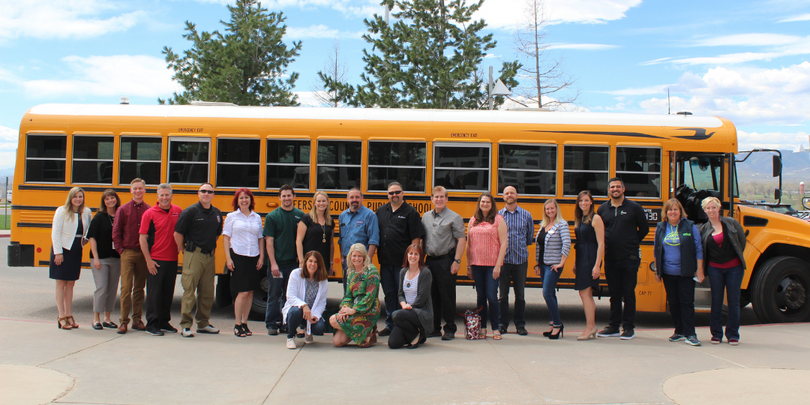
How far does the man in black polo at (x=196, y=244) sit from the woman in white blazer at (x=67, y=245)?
1353 mm

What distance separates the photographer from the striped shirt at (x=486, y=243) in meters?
7.25

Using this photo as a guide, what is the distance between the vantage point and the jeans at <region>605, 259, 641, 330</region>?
7371 millimetres

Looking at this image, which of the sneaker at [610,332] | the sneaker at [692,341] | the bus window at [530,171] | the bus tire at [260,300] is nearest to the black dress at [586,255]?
the sneaker at [610,332]

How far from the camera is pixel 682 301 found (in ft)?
24.1

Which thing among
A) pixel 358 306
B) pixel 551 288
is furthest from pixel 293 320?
pixel 551 288

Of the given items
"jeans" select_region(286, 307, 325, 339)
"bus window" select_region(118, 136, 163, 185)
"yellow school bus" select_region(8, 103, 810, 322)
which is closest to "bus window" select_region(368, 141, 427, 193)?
"yellow school bus" select_region(8, 103, 810, 322)

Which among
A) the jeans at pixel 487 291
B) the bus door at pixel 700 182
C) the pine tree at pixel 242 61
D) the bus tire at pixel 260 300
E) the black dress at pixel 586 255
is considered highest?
the pine tree at pixel 242 61

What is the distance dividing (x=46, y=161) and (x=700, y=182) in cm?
936

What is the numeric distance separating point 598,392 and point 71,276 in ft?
20.3

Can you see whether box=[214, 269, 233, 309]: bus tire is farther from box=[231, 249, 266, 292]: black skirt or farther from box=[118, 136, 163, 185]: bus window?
box=[118, 136, 163, 185]: bus window

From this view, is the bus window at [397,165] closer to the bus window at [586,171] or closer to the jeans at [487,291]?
the jeans at [487,291]

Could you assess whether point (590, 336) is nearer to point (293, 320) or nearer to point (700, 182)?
point (700, 182)

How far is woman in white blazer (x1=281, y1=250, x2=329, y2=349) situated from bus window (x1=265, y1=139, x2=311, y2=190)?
1861 millimetres

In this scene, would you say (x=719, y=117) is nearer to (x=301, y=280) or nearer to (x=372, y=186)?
(x=372, y=186)
